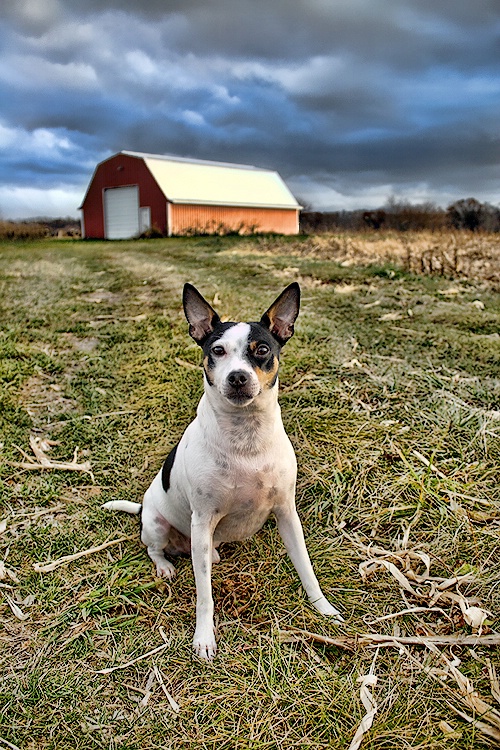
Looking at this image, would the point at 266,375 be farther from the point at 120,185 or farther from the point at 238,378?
the point at 120,185

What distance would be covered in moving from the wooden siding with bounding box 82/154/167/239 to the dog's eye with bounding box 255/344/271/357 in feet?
78.0

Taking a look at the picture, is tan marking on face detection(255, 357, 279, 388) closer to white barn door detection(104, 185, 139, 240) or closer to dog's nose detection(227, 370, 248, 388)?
dog's nose detection(227, 370, 248, 388)

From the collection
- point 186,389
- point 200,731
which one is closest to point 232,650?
point 200,731

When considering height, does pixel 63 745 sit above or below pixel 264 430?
below

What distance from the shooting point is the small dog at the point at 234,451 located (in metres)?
2.37

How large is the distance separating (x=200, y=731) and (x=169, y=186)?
25716 millimetres

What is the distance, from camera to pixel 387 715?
214cm

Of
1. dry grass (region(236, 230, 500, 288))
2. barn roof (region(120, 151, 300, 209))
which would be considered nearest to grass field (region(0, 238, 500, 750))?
dry grass (region(236, 230, 500, 288))

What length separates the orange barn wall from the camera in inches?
998

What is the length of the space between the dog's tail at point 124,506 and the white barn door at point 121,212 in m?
24.6

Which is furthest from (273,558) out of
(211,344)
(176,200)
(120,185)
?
(120,185)

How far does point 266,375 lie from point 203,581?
89 centimetres

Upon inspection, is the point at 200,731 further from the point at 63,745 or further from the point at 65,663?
the point at 65,663

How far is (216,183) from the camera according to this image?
28.8 meters
